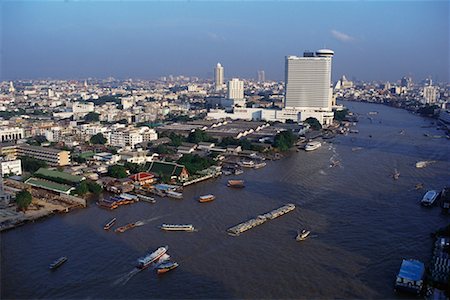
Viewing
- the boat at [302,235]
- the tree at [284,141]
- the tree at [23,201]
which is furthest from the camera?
the tree at [284,141]

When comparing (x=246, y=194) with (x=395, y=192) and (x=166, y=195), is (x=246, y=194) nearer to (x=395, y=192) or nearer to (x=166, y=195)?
(x=166, y=195)

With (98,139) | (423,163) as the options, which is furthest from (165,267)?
(98,139)

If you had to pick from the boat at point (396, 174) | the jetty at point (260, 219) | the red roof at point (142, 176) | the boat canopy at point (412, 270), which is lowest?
the jetty at point (260, 219)

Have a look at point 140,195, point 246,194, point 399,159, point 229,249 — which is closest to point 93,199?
point 140,195

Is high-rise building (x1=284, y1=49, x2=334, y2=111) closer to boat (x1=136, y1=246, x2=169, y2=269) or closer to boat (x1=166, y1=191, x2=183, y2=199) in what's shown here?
boat (x1=166, y1=191, x2=183, y2=199)

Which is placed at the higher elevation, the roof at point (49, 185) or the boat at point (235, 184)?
the roof at point (49, 185)

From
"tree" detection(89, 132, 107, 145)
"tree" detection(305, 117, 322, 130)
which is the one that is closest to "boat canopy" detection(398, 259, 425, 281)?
"tree" detection(89, 132, 107, 145)

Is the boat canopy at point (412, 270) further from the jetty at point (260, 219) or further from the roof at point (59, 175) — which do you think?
the roof at point (59, 175)

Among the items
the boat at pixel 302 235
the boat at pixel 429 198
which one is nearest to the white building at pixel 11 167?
the boat at pixel 302 235
